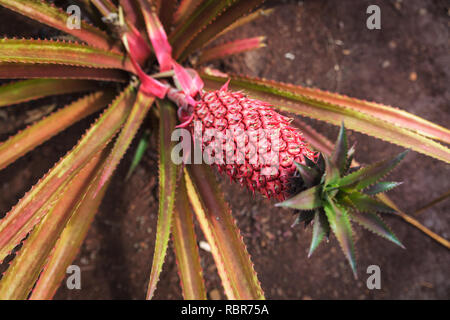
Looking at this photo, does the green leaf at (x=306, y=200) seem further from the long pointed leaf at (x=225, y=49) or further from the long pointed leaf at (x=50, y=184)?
the long pointed leaf at (x=225, y=49)

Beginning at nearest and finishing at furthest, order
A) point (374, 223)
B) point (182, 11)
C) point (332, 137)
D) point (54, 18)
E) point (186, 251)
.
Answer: point (374, 223)
point (54, 18)
point (186, 251)
point (182, 11)
point (332, 137)

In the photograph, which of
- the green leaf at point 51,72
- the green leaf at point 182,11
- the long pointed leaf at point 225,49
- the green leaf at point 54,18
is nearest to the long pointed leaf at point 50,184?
the green leaf at point 51,72

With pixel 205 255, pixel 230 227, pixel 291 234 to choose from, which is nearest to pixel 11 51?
pixel 230 227

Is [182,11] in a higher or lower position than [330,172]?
higher

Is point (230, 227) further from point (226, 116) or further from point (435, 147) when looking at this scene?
point (435, 147)

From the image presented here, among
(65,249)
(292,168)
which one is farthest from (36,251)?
(292,168)

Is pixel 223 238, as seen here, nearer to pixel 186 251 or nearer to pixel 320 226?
pixel 186 251

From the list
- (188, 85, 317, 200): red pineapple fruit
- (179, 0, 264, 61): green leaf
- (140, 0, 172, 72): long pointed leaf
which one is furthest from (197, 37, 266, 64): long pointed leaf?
(188, 85, 317, 200): red pineapple fruit
